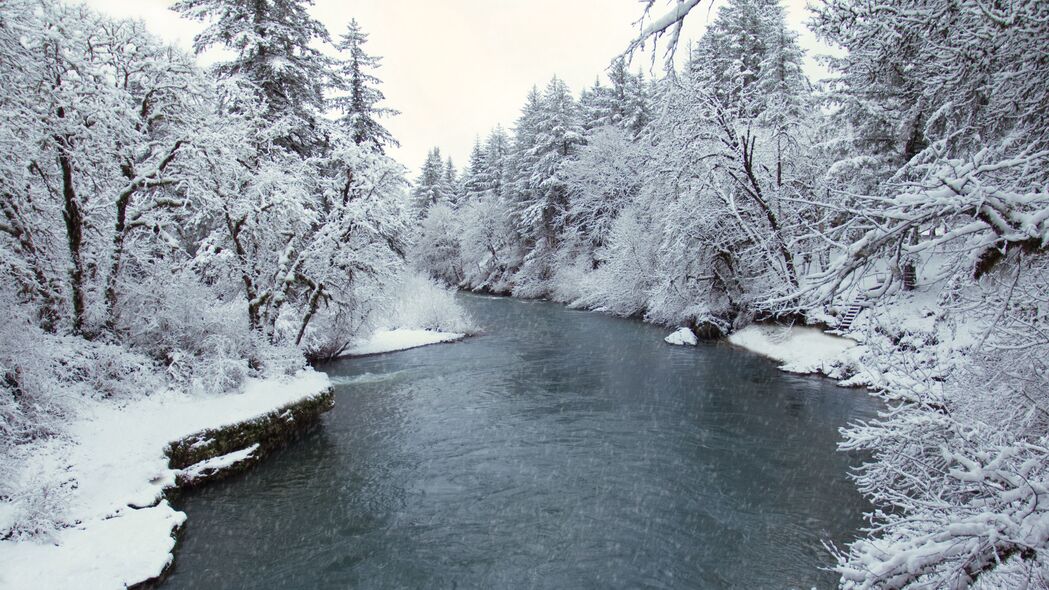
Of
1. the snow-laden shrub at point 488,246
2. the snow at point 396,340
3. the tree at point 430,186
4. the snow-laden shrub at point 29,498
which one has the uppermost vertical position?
the tree at point 430,186

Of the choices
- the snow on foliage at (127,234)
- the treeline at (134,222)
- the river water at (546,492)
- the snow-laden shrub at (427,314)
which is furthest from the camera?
the snow-laden shrub at (427,314)

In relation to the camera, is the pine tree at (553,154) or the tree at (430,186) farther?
the tree at (430,186)

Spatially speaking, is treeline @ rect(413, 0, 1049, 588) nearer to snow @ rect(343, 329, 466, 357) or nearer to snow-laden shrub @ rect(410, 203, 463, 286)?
snow-laden shrub @ rect(410, 203, 463, 286)

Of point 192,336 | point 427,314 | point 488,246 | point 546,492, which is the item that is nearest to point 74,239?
point 192,336

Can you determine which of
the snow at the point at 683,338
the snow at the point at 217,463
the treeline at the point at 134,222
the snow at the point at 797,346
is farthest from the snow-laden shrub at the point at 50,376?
the snow at the point at 683,338

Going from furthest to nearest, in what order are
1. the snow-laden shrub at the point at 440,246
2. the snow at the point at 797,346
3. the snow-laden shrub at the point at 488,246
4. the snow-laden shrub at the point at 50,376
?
1. the snow-laden shrub at the point at 440,246
2. the snow-laden shrub at the point at 488,246
3. the snow at the point at 797,346
4. the snow-laden shrub at the point at 50,376

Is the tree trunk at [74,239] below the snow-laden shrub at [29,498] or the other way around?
the other way around

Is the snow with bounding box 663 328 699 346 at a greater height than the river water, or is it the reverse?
the snow with bounding box 663 328 699 346

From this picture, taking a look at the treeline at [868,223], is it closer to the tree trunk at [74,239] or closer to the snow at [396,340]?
the snow at [396,340]

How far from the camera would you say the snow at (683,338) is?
77.9ft

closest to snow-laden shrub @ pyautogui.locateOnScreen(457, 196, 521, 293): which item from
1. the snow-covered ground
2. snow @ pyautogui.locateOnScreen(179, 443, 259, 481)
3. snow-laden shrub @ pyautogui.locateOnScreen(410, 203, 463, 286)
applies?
snow-laden shrub @ pyautogui.locateOnScreen(410, 203, 463, 286)

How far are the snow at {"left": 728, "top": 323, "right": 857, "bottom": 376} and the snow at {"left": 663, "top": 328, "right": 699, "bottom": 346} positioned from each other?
5.63 ft

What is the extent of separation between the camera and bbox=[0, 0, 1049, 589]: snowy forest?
3289mm

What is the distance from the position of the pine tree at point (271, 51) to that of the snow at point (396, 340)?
877 cm
